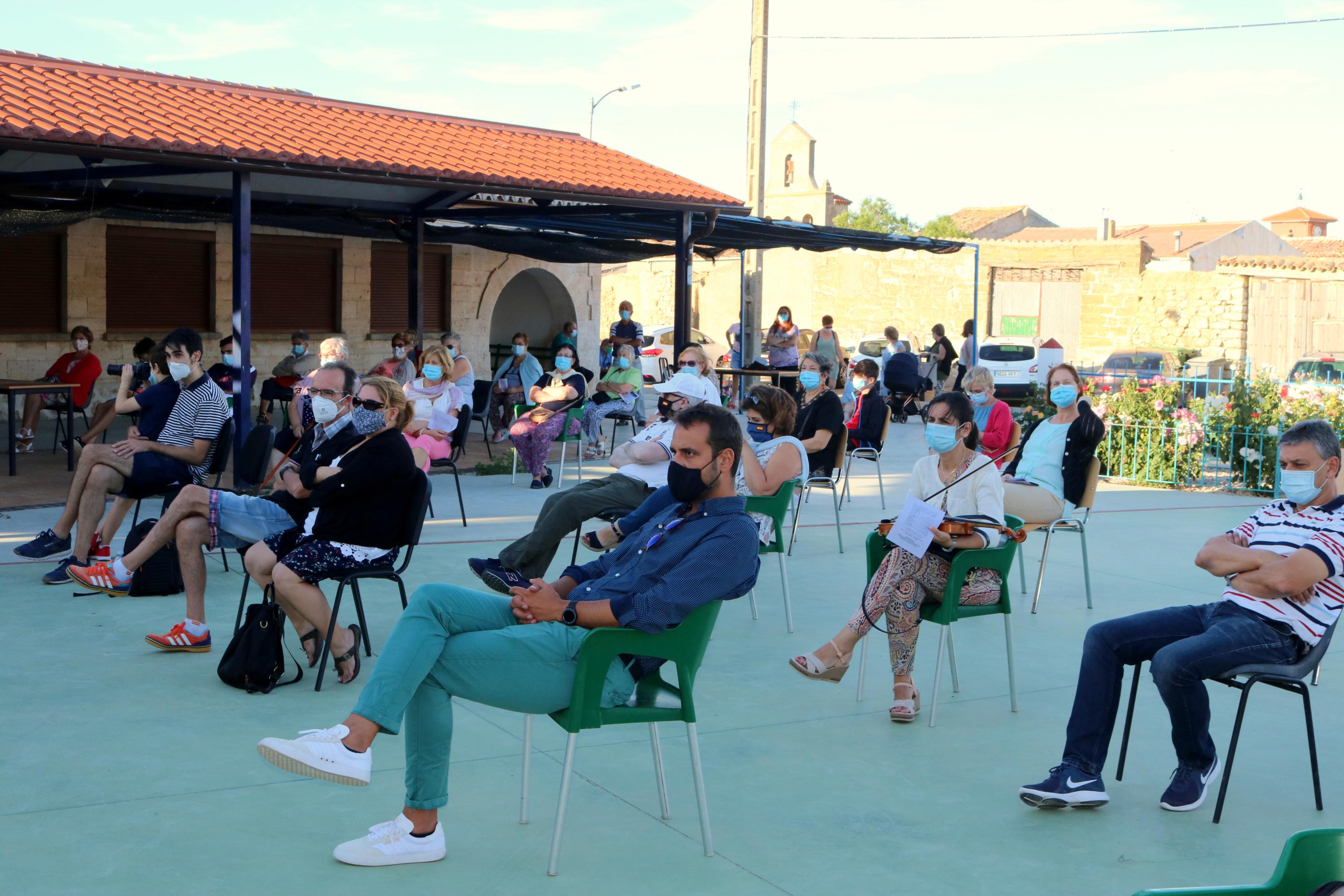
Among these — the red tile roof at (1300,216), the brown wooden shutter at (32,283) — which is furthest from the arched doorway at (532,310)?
the red tile roof at (1300,216)

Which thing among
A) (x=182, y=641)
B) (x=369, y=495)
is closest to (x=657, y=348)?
(x=182, y=641)

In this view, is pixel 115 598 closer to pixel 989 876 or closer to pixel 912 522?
pixel 912 522

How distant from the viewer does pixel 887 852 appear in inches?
134

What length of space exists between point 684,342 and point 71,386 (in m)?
5.61

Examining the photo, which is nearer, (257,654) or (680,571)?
(680,571)

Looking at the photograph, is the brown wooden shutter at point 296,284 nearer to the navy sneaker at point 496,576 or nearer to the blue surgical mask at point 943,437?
the blue surgical mask at point 943,437

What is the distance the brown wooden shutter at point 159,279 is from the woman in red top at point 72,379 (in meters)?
3.23

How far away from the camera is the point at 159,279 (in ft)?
52.3

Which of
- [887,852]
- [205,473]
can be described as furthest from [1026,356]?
[887,852]

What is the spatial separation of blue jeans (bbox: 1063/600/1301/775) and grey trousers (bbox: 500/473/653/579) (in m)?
2.69

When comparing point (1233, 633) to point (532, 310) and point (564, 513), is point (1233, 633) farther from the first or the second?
point (532, 310)

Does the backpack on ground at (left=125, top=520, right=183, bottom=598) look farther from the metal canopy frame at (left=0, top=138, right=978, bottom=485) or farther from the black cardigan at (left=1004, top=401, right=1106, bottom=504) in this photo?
the black cardigan at (left=1004, top=401, right=1106, bottom=504)

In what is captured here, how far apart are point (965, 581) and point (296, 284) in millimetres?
14338

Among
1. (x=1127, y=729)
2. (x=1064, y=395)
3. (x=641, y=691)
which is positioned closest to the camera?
(x=641, y=691)
